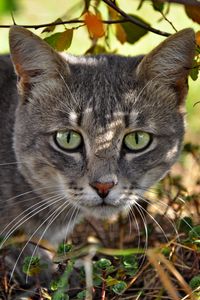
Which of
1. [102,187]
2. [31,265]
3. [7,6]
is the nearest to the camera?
[7,6]

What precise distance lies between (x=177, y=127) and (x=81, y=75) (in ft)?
1.61

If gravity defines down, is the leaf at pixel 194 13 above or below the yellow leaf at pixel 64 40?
above

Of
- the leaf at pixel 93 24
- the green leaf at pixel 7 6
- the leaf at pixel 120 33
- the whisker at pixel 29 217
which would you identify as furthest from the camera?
the leaf at pixel 120 33

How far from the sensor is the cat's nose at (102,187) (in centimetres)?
231

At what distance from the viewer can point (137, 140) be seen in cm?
258

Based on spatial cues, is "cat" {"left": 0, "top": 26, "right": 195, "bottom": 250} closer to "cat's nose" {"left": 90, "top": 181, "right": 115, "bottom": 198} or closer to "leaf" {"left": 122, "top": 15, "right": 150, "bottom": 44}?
"cat's nose" {"left": 90, "top": 181, "right": 115, "bottom": 198}

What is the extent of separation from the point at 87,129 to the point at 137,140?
0.23m

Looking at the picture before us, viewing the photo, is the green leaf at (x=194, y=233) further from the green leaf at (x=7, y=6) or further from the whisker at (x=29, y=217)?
the green leaf at (x=7, y=6)

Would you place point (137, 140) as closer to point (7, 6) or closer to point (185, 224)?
point (185, 224)

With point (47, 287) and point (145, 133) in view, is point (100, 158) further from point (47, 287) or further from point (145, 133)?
point (47, 287)

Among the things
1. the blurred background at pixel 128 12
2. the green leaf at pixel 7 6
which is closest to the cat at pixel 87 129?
the green leaf at pixel 7 6

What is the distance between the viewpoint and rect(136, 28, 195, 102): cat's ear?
2488 millimetres

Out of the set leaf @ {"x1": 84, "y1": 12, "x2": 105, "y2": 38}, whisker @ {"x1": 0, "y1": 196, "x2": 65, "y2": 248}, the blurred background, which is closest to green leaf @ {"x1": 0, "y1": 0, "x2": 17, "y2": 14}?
leaf @ {"x1": 84, "y1": 12, "x2": 105, "y2": 38}

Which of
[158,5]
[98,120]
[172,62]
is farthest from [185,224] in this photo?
[158,5]
